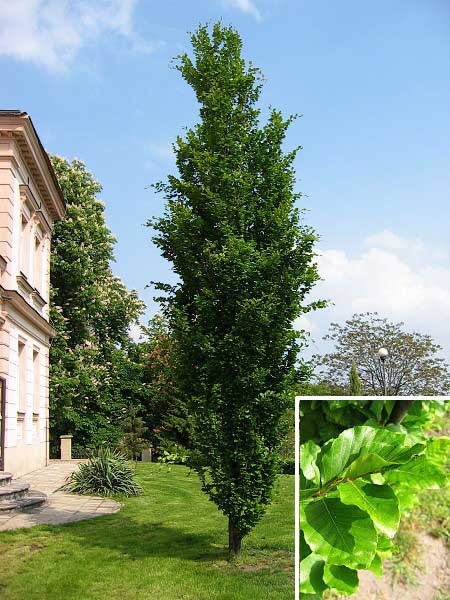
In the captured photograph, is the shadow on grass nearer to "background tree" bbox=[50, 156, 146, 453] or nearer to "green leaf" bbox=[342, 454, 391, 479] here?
"green leaf" bbox=[342, 454, 391, 479]

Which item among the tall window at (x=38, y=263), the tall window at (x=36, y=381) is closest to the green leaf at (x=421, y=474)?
the tall window at (x=36, y=381)

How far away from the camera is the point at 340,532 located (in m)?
1.57

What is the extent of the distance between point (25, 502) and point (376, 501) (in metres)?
9.10

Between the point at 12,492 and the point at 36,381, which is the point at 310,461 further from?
the point at 36,381

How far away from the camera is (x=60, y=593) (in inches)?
263

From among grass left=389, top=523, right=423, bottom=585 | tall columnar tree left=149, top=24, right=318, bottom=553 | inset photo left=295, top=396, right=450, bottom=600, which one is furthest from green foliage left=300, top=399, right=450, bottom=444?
tall columnar tree left=149, top=24, right=318, bottom=553

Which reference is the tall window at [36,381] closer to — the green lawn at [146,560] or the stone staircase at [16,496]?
the stone staircase at [16,496]

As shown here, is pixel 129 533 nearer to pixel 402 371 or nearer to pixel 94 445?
pixel 94 445

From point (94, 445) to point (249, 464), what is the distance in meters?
11.8

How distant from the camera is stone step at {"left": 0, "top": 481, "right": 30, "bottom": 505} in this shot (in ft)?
32.1

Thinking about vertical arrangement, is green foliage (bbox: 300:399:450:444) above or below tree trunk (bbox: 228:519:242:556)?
above

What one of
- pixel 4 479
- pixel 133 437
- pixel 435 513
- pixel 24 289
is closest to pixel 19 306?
pixel 24 289

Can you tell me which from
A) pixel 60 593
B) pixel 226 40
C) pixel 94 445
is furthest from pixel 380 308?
pixel 60 593

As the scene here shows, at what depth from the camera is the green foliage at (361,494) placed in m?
1.52
